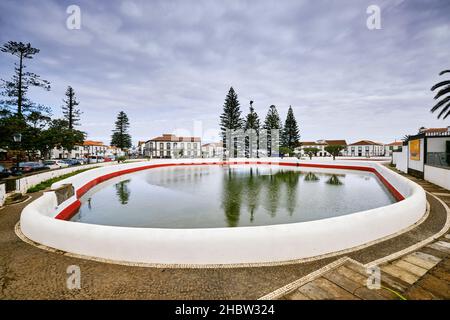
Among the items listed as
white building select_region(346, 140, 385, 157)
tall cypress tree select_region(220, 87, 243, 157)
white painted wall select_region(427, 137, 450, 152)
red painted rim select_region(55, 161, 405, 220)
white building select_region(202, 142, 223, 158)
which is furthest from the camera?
white building select_region(346, 140, 385, 157)

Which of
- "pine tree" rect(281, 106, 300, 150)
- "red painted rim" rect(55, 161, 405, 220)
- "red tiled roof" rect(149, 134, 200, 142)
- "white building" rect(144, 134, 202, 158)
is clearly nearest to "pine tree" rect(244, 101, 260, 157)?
"pine tree" rect(281, 106, 300, 150)

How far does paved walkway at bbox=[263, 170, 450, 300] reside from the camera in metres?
2.65

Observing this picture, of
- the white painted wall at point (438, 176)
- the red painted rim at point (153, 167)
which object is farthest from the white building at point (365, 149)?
the white painted wall at point (438, 176)

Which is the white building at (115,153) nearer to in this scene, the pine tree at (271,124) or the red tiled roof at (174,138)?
the red tiled roof at (174,138)

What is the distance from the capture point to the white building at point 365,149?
76062mm

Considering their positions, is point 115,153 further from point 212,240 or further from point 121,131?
point 212,240

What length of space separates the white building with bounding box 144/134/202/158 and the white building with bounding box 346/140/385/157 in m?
59.6

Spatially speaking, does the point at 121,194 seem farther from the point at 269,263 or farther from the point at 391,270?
the point at 391,270

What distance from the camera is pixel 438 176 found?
1098 cm

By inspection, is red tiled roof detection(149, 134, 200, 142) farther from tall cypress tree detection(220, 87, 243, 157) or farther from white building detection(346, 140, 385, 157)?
white building detection(346, 140, 385, 157)

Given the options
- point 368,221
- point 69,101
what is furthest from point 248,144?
point 368,221

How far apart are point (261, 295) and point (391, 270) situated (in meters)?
2.23

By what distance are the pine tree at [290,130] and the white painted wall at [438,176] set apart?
41852 mm

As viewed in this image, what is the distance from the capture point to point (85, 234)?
12.3 ft
